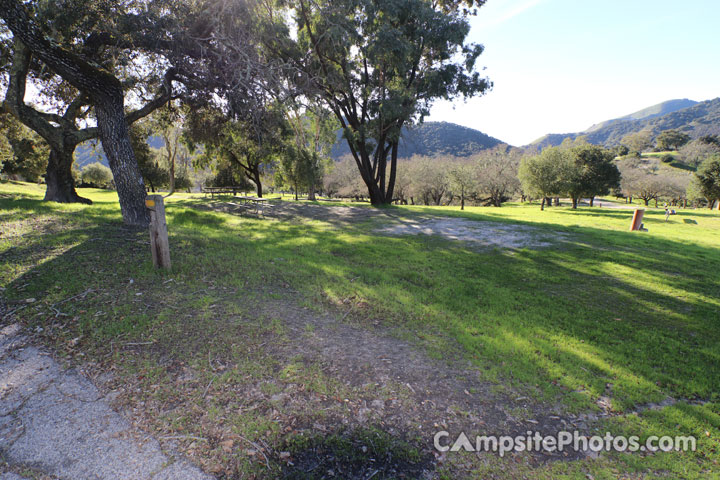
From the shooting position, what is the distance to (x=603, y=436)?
2.68 m

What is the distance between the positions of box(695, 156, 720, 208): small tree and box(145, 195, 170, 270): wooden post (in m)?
55.2

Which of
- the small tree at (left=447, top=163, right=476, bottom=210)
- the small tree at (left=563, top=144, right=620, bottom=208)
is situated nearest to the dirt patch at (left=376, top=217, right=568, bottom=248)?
the small tree at (left=447, top=163, right=476, bottom=210)

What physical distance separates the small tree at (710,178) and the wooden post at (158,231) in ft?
181

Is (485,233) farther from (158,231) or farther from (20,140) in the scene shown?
(20,140)

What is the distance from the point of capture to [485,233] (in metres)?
12.0

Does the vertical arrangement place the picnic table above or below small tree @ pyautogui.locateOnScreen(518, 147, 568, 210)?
below

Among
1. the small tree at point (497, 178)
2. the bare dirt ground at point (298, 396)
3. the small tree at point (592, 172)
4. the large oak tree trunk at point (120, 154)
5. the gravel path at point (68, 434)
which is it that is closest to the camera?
the gravel path at point (68, 434)

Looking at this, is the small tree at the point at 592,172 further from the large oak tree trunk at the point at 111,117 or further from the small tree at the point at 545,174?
the large oak tree trunk at the point at 111,117

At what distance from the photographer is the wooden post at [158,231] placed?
4883 mm

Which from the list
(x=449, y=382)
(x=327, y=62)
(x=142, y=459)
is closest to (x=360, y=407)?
(x=449, y=382)

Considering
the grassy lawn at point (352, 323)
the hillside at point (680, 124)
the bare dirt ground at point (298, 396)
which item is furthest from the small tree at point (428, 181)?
the hillside at point (680, 124)

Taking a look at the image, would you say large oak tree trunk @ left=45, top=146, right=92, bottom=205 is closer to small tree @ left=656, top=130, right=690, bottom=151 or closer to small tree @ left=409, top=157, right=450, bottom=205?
small tree @ left=409, top=157, right=450, bottom=205

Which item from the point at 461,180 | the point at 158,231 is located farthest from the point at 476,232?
the point at 461,180

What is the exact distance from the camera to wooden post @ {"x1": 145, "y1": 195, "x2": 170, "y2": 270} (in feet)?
16.0
